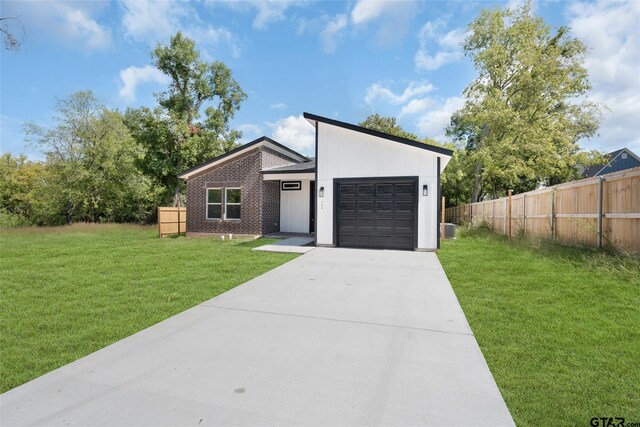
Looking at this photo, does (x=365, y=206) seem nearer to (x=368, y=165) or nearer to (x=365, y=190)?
(x=365, y=190)

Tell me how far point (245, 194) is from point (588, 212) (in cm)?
1191

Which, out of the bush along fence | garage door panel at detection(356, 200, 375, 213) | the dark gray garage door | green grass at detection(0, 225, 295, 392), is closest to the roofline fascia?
the dark gray garage door

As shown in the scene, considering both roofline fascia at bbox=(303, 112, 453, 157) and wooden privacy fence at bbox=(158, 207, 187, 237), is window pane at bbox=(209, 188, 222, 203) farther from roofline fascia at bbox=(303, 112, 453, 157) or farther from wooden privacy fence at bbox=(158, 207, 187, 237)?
roofline fascia at bbox=(303, 112, 453, 157)

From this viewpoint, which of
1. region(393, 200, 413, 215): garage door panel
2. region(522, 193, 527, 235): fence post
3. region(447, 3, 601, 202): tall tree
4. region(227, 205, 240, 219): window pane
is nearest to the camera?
region(393, 200, 413, 215): garage door panel

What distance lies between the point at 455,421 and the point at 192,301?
3.93 meters

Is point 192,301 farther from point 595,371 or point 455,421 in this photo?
point 595,371

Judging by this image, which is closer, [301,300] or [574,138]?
[301,300]

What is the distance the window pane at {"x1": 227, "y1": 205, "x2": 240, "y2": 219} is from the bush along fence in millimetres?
11631

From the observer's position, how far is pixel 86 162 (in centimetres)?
2489

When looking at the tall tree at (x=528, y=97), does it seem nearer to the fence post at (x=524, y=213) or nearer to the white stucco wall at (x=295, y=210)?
the fence post at (x=524, y=213)

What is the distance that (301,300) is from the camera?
4887 millimetres

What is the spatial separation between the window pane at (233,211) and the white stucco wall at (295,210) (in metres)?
2.07

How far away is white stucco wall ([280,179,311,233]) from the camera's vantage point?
1469 centimetres

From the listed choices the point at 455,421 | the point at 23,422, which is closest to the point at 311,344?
the point at 455,421
